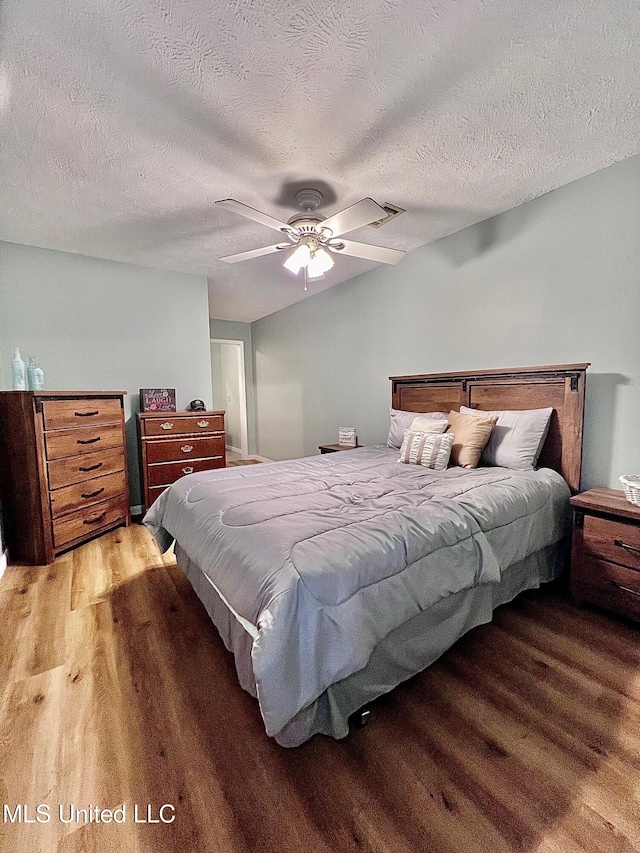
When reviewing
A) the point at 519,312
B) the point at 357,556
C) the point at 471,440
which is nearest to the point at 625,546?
the point at 471,440

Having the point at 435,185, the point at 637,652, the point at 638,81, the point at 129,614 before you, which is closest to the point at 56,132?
the point at 435,185

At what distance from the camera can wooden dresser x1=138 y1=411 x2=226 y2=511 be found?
3410mm

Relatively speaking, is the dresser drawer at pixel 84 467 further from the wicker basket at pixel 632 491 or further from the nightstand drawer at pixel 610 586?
the wicker basket at pixel 632 491

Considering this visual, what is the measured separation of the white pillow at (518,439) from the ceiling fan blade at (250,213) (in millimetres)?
1886

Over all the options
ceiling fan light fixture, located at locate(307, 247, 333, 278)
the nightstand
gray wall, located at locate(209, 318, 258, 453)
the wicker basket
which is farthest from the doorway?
the wicker basket

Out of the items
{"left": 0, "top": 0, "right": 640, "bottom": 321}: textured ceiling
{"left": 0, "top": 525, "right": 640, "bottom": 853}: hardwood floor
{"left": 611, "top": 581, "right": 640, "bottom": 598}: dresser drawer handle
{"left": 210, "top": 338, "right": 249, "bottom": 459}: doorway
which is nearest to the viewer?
{"left": 0, "top": 525, "right": 640, "bottom": 853}: hardwood floor

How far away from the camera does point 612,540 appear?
1.87 metres

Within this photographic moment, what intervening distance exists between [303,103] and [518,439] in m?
2.18

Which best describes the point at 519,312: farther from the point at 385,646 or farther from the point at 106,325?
the point at 106,325

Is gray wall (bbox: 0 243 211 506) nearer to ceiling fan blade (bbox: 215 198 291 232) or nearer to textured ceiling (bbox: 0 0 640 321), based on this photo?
textured ceiling (bbox: 0 0 640 321)

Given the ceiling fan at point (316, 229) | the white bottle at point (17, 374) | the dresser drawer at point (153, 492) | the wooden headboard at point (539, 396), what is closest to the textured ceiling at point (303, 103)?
the ceiling fan at point (316, 229)

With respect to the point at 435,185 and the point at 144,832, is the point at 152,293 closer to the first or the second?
the point at 435,185

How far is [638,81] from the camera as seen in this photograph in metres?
1.54

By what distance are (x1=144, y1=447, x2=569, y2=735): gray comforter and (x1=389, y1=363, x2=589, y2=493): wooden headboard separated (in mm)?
210
